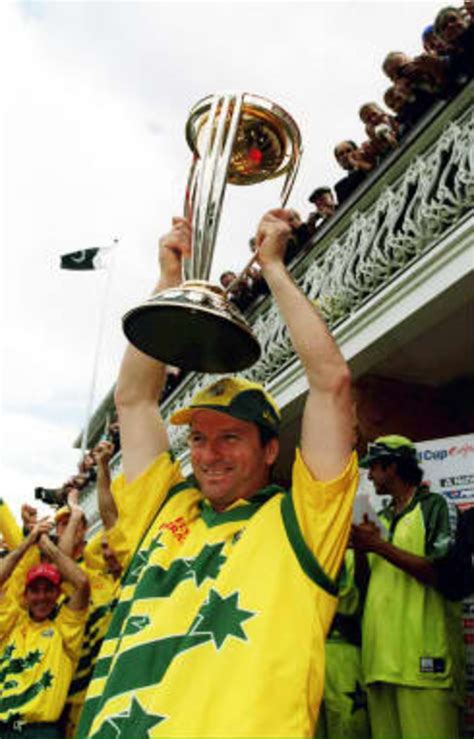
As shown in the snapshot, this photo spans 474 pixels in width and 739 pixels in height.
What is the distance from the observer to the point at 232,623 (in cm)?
188

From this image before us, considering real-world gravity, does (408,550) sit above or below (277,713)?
above

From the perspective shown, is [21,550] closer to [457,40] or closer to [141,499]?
[141,499]

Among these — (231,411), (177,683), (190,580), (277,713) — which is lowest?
(277,713)

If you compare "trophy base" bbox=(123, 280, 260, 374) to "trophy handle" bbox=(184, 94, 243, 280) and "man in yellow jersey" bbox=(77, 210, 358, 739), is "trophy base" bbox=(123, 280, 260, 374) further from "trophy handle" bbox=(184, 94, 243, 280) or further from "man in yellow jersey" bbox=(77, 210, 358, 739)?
"trophy handle" bbox=(184, 94, 243, 280)

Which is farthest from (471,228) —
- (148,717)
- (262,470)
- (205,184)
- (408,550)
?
(148,717)

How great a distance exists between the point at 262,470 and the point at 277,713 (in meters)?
0.73

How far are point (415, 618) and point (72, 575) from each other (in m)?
2.11

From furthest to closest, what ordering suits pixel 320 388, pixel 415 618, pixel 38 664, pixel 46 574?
pixel 46 574, pixel 38 664, pixel 415 618, pixel 320 388

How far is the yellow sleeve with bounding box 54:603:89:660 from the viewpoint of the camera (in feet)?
15.0

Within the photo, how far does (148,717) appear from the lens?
5.93 ft

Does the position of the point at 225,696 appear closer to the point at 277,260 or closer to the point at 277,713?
the point at 277,713

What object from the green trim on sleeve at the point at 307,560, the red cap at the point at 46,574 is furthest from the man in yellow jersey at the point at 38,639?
the green trim on sleeve at the point at 307,560

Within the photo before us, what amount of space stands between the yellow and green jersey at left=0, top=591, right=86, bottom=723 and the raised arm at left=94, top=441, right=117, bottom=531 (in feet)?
2.09

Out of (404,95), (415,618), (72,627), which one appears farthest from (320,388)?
(404,95)
